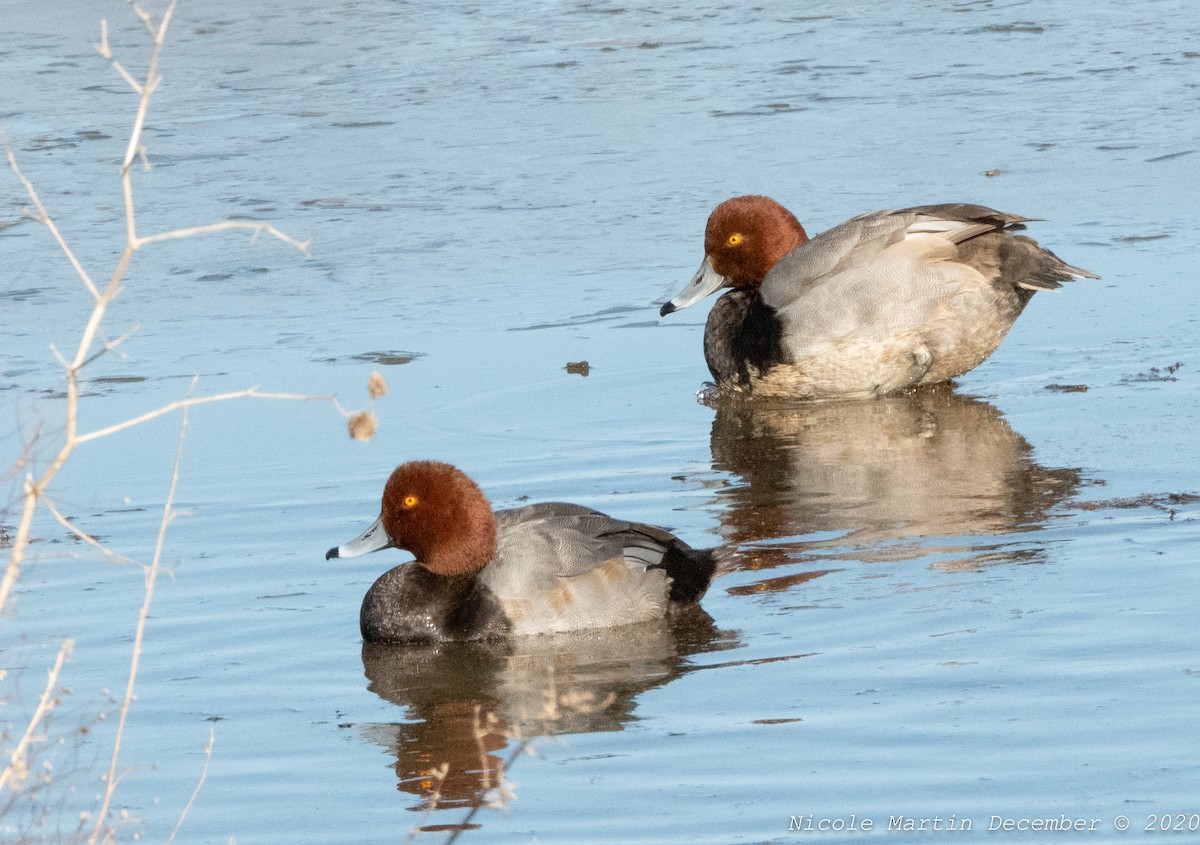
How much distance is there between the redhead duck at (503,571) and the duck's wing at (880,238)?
304 cm

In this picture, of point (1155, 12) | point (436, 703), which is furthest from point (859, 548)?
point (1155, 12)

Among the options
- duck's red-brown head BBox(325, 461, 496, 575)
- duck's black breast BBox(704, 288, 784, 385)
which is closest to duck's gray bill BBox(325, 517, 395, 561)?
duck's red-brown head BBox(325, 461, 496, 575)

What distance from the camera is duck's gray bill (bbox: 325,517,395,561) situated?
6156 millimetres

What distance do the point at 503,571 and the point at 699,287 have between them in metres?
3.73

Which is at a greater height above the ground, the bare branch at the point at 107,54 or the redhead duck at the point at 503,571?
the bare branch at the point at 107,54

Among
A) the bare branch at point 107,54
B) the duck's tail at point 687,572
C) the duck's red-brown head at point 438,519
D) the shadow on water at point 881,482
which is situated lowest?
the shadow on water at point 881,482

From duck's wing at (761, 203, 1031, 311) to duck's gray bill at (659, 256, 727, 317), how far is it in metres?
0.58

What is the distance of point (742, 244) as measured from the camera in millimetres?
9414

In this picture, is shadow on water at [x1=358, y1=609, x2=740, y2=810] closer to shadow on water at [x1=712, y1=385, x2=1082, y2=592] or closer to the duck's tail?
the duck's tail

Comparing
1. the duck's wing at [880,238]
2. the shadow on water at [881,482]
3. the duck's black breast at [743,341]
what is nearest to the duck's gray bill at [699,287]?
the duck's black breast at [743,341]

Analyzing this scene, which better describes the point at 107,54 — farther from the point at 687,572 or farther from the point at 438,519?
the point at 687,572

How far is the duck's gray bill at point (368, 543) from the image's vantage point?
6.16 metres

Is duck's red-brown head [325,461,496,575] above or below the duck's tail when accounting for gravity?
above

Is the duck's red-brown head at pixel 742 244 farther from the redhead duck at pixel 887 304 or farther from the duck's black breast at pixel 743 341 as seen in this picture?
the redhead duck at pixel 887 304
